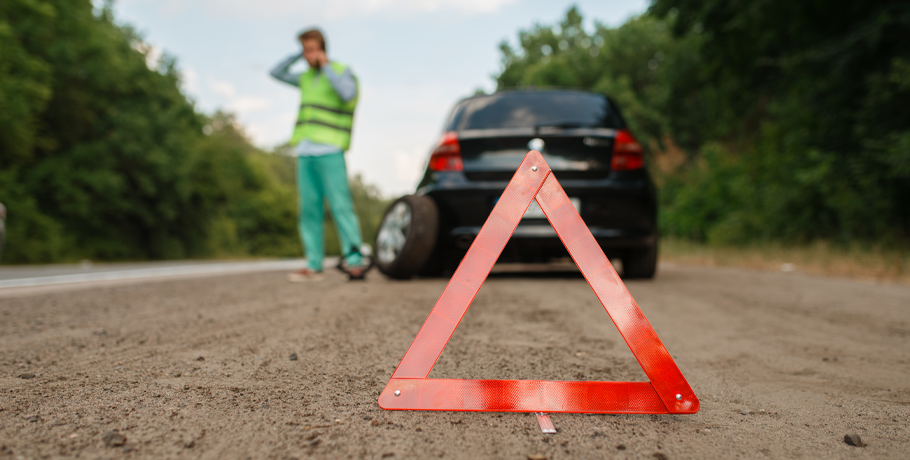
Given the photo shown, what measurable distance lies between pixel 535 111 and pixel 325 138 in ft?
6.40

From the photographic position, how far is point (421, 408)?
1.80 m

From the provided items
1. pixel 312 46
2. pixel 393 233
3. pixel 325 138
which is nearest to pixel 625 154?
pixel 393 233

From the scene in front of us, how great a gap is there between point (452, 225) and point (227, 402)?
11.0ft

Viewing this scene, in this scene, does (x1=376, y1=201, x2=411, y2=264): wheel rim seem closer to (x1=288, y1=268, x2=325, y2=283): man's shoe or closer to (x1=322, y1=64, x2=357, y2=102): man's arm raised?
(x1=288, y1=268, x2=325, y2=283): man's shoe

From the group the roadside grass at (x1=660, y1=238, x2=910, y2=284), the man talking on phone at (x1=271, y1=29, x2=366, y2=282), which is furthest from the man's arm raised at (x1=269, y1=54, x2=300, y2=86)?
Result: the roadside grass at (x1=660, y1=238, x2=910, y2=284)

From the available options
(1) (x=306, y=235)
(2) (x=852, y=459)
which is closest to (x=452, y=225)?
(1) (x=306, y=235)

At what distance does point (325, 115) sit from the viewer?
544 centimetres

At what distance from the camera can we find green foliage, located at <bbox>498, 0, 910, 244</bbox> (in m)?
8.34

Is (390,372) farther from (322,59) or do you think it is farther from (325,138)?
(322,59)

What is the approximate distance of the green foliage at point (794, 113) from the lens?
→ 8336mm

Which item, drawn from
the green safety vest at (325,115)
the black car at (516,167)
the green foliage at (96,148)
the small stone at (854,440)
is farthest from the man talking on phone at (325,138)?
the green foliage at (96,148)

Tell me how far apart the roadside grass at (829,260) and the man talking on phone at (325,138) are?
545cm

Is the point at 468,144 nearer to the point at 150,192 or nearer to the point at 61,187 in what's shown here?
the point at 61,187

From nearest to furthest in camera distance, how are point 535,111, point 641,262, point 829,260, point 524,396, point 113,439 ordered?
point 113,439 < point 524,396 < point 535,111 < point 641,262 < point 829,260
